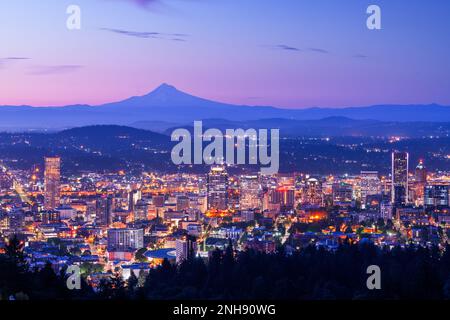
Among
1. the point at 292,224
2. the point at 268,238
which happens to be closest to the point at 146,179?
the point at 292,224

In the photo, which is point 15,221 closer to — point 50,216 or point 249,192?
point 50,216

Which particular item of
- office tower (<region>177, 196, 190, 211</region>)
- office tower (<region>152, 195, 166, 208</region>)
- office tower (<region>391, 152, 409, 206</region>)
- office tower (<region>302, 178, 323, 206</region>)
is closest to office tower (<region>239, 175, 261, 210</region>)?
office tower (<region>302, 178, 323, 206</region>)

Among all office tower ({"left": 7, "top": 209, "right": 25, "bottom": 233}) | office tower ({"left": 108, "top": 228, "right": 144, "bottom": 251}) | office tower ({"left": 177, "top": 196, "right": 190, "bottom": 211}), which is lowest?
office tower ({"left": 108, "top": 228, "right": 144, "bottom": 251})

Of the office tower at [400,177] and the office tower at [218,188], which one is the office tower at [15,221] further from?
the office tower at [400,177]

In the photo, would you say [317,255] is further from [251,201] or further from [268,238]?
[251,201]

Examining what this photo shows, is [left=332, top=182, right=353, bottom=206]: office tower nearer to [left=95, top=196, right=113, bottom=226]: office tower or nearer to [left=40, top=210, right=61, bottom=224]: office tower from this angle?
[left=95, top=196, right=113, bottom=226]: office tower

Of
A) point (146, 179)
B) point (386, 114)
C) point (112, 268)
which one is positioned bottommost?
point (112, 268)
